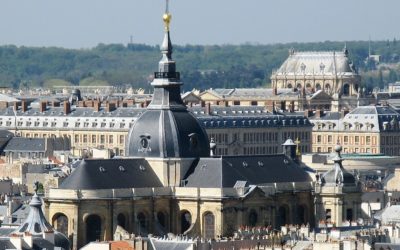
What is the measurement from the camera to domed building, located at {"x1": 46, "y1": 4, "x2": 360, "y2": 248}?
10444 centimetres

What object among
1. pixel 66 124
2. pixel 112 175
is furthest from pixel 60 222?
pixel 66 124

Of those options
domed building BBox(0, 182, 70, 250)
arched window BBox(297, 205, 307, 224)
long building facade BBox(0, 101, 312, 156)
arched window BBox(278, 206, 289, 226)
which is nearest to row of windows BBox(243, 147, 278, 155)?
long building facade BBox(0, 101, 312, 156)

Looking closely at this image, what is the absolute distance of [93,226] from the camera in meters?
104

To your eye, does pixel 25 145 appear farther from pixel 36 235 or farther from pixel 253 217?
pixel 36 235

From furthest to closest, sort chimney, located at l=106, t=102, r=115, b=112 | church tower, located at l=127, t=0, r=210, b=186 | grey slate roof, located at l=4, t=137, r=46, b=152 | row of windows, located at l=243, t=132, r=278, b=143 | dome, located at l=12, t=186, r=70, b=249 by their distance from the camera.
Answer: chimney, located at l=106, t=102, r=115, b=112 → row of windows, located at l=243, t=132, r=278, b=143 → grey slate roof, located at l=4, t=137, r=46, b=152 → church tower, located at l=127, t=0, r=210, b=186 → dome, located at l=12, t=186, r=70, b=249

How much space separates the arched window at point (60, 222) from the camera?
4092 inches

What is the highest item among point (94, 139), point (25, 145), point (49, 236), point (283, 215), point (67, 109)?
point (67, 109)

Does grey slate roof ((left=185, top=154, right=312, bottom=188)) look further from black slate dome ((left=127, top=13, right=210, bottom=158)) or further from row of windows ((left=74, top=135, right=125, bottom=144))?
row of windows ((left=74, top=135, right=125, bottom=144))

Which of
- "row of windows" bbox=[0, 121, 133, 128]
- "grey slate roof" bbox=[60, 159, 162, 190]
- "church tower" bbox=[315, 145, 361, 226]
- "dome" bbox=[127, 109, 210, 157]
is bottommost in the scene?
"church tower" bbox=[315, 145, 361, 226]

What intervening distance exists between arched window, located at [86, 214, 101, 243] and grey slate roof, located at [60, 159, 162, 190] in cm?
125

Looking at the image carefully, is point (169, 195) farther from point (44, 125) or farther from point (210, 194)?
point (44, 125)

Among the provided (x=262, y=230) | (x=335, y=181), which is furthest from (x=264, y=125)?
(x=262, y=230)

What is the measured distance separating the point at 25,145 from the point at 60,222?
6990 cm

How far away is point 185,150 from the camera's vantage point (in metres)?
108
